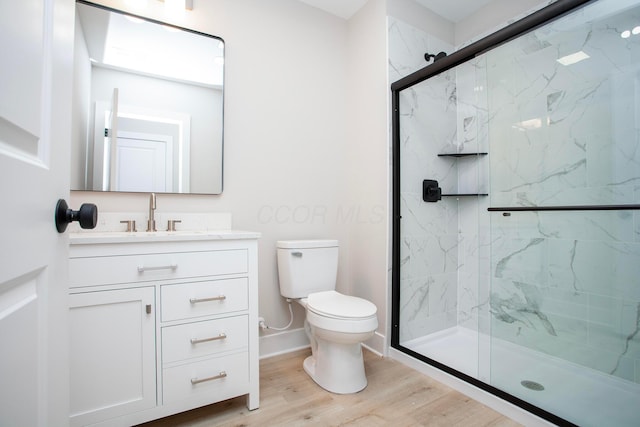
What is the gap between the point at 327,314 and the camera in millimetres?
1663

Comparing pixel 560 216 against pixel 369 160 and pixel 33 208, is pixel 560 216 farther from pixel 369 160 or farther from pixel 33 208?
pixel 33 208

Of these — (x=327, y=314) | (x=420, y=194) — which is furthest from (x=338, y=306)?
(x=420, y=194)

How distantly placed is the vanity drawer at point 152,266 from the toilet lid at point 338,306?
50 cm

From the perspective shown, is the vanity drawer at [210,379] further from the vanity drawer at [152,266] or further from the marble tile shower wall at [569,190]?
the marble tile shower wall at [569,190]

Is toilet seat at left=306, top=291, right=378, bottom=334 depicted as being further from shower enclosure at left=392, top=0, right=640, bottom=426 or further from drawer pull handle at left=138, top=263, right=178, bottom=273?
drawer pull handle at left=138, top=263, right=178, bottom=273

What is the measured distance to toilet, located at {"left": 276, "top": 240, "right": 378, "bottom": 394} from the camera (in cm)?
164

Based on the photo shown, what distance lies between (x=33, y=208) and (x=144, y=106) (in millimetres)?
1596

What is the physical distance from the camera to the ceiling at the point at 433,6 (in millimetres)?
2318

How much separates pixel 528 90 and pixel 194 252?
6.16ft

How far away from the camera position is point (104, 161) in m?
1.69

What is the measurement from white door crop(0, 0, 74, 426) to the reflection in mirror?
128 cm

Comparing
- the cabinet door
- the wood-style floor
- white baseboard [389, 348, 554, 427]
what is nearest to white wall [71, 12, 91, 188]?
the cabinet door

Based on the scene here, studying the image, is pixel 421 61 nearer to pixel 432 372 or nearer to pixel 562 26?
pixel 562 26

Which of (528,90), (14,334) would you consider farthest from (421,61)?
(14,334)
